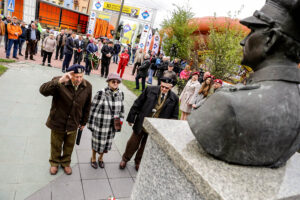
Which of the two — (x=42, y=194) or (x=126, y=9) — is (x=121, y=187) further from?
(x=126, y=9)

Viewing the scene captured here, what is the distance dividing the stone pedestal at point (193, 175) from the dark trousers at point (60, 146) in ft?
5.24

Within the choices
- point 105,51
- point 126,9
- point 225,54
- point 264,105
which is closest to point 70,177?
point 264,105

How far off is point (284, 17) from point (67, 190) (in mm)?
3159

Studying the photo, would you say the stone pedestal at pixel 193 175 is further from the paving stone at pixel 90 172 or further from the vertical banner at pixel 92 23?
the vertical banner at pixel 92 23

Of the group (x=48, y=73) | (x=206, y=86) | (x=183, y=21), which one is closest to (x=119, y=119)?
(x=206, y=86)

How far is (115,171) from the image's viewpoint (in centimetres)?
360

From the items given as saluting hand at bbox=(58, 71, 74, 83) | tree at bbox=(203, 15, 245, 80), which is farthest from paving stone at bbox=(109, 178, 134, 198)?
tree at bbox=(203, 15, 245, 80)

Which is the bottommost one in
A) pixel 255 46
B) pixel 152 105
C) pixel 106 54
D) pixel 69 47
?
pixel 69 47

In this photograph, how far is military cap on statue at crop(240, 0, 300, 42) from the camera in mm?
1357

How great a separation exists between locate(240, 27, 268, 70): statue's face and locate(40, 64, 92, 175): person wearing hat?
2.08 m

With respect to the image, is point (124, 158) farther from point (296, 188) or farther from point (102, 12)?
point (102, 12)

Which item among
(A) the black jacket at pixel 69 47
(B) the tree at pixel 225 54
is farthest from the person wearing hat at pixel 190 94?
(A) the black jacket at pixel 69 47

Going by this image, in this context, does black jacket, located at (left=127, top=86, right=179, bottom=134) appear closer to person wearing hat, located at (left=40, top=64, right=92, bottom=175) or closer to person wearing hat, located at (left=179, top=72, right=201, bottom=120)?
person wearing hat, located at (left=40, top=64, right=92, bottom=175)

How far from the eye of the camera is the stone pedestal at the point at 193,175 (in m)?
1.23
